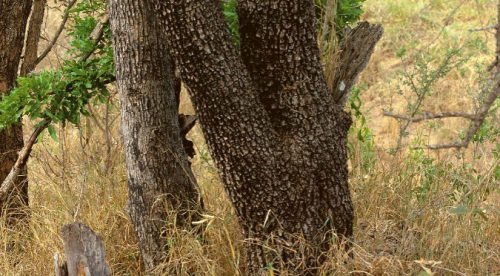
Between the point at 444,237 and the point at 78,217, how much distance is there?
206cm

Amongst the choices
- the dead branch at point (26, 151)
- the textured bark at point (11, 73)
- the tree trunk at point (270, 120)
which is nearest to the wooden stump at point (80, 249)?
the tree trunk at point (270, 120)

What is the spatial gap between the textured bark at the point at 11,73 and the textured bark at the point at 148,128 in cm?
107

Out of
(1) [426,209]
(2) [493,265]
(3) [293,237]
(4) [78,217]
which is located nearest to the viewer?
(3) [293,237]

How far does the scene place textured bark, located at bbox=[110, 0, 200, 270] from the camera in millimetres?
3740

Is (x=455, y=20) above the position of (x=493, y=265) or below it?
above

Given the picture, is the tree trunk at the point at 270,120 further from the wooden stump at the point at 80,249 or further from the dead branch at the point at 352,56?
the wooden stump at the point at 80,249

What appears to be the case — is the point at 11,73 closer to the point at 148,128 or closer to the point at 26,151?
the point at 26,151

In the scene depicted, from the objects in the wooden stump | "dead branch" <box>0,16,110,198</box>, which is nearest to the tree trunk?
the wooden stump

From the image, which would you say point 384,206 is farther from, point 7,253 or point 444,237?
point 7,253

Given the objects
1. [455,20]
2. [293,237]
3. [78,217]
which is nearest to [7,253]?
[78,217]

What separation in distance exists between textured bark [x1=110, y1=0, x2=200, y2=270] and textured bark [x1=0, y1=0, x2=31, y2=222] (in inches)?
42.1

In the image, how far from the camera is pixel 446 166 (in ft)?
15.6

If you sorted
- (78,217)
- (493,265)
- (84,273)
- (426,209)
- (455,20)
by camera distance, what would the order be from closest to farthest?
(84,273) → (493,265) → (426,209) → (78,217) → (455,20)

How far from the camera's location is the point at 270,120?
3428 millimetres
